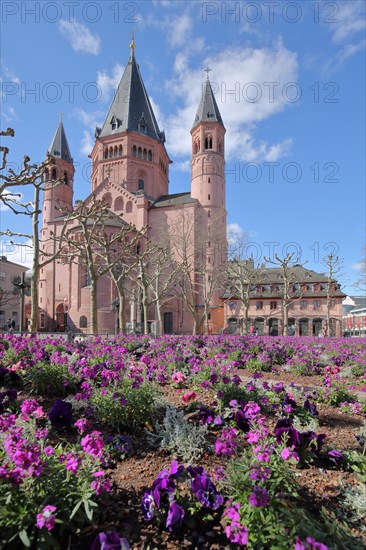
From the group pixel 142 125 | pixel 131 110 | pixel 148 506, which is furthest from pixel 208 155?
pixel 148 506

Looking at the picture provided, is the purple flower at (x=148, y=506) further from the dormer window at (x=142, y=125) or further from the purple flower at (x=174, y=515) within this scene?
the dormer window at (x=142, y=125)

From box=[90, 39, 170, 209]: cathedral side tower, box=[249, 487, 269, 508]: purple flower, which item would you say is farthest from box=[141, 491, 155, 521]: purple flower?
box=[90, 39, 170, 209]: cathedral side tower

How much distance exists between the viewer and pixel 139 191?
51.4m

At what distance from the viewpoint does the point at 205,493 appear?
237 cm

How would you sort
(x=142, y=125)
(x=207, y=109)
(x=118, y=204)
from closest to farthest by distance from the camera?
(x=118, y=204)
(x=207, y=109)
(x=142, y=125)

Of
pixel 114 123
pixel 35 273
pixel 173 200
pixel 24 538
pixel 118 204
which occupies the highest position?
pixel 114 123

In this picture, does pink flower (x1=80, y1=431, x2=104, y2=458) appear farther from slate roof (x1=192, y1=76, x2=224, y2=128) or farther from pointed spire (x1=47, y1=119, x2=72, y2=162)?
pointed spire (x1=47, y1=119, x2=72, y2=162)

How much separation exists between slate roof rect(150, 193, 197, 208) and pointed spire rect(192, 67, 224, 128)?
12.5 m

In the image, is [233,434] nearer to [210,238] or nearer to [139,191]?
[210,238]

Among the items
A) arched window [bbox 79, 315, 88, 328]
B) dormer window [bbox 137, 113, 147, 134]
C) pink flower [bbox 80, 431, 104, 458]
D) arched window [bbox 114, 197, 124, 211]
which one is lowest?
arched window [bbox 79, 315, 88, 328]

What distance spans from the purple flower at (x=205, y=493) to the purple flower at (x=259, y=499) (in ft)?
1.03

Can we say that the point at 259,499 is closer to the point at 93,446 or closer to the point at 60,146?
the point at 93,446

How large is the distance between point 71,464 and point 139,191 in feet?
168

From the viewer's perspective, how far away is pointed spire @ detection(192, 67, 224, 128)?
5609cm
